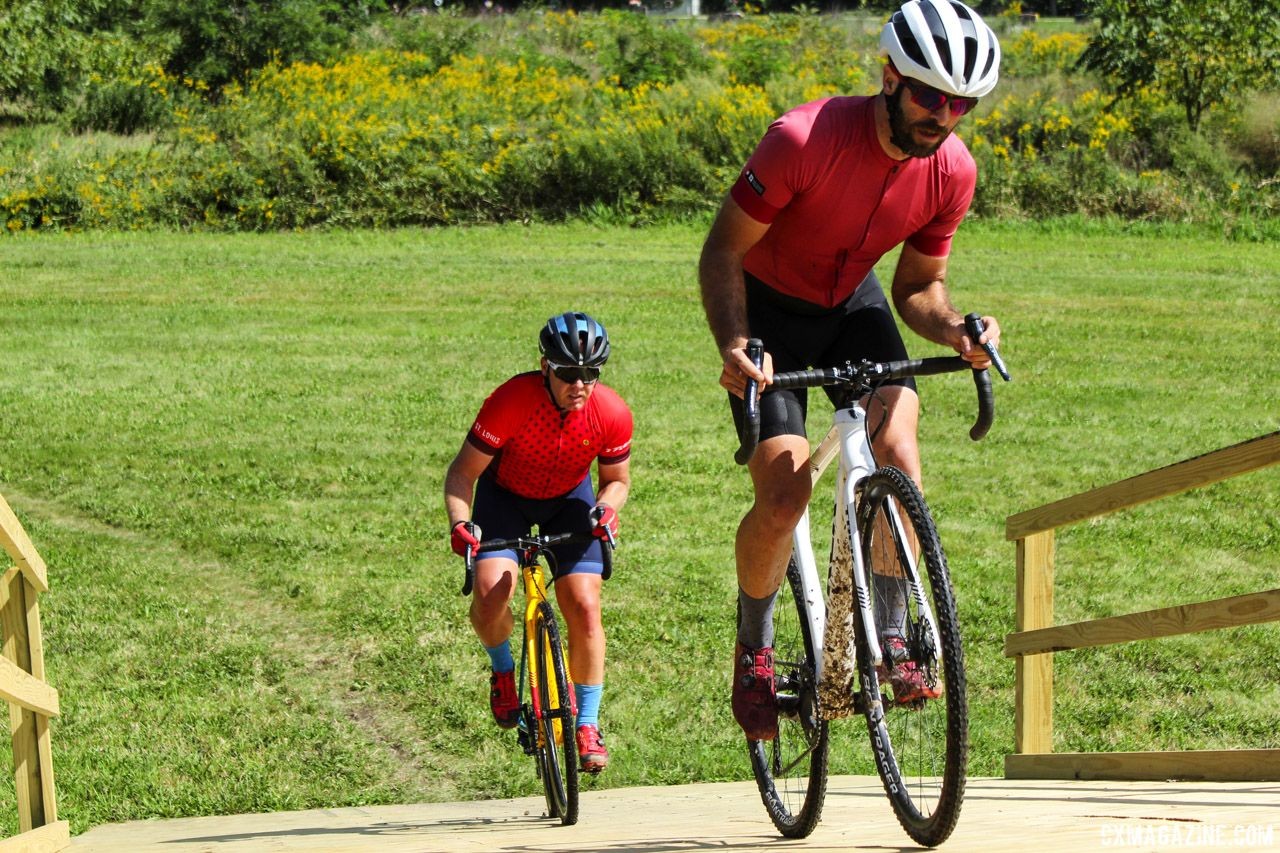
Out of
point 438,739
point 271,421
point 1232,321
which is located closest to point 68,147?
point 271,421

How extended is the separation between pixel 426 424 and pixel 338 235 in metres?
12.9

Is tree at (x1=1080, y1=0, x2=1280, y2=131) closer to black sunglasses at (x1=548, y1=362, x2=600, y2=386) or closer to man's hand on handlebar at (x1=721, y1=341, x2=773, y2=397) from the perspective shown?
black sunglasses at (x1=548, y1=362, x2=600, y2=386)

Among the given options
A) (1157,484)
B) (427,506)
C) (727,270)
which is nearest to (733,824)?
(1157,484)

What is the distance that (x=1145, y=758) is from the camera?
20.2 feet

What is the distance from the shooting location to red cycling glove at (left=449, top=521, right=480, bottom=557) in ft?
21.7

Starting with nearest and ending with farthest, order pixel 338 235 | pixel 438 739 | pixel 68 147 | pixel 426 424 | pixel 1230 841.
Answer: pixel 1230 841 → pixel 438 739 → pixel 426 424 → pixel 338 235 → pixel 68 147

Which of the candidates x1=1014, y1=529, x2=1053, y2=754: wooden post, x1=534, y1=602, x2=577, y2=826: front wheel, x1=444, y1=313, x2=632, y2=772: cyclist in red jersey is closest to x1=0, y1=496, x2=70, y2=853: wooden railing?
x1=444, y1=313, x2=632, y2=772: cyclist in red jersey

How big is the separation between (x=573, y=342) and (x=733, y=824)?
6.58 feet

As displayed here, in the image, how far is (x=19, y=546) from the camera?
19.8 feet

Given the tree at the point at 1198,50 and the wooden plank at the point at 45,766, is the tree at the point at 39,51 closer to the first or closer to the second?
the tree at the point at 1198,50

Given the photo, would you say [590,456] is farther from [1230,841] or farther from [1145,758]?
[1230,841]

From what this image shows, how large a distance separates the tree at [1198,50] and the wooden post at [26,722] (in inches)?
1075

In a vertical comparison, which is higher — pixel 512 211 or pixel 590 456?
pixel 590 456

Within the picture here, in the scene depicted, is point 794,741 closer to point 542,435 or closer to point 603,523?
point 603,523
